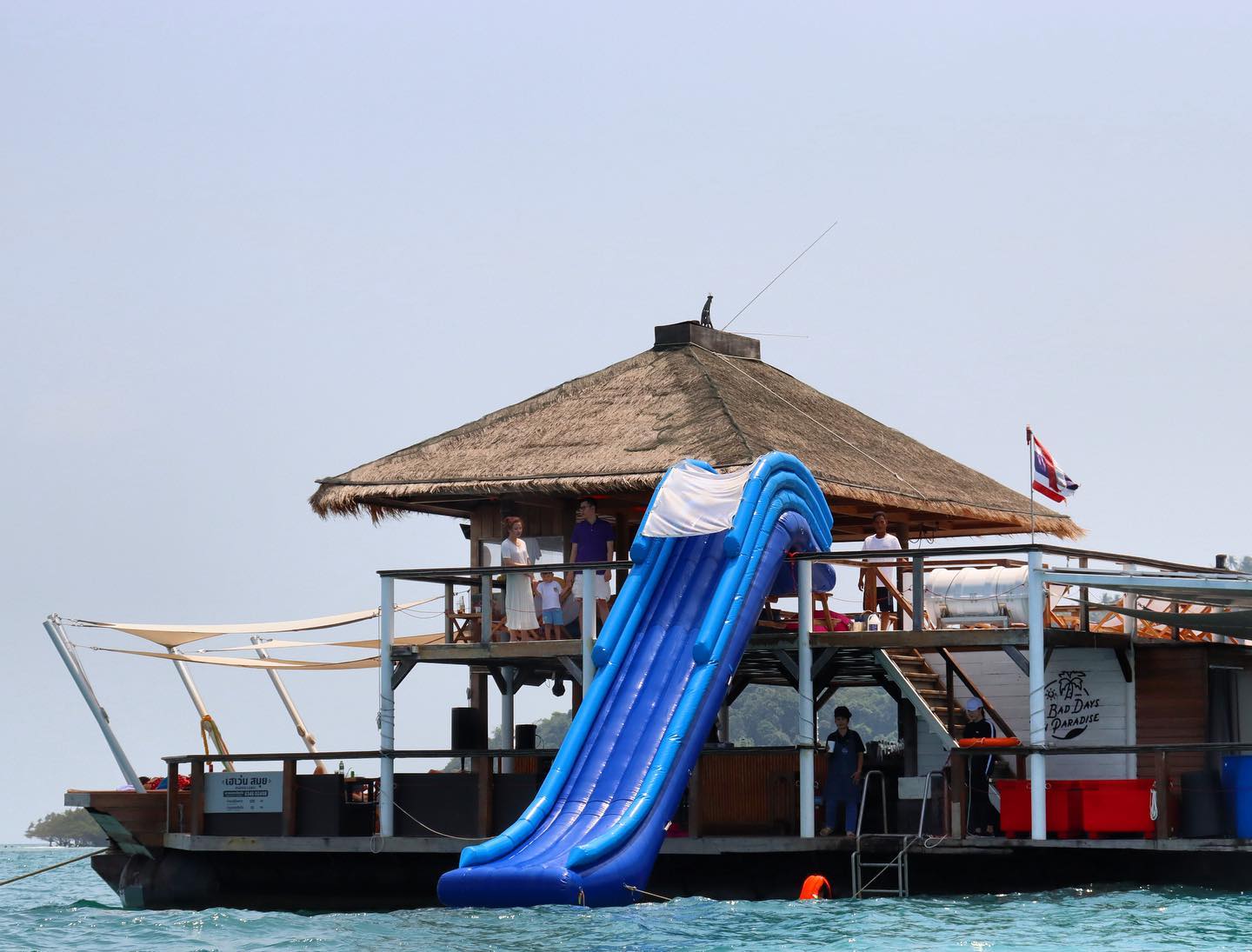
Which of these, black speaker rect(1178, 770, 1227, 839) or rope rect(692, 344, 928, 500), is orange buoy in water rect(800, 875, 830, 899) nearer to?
black speaker rect(1178, 770, 1227, 839)

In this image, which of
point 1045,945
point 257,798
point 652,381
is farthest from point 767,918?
point 652,381

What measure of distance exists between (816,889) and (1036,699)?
328 centimetres

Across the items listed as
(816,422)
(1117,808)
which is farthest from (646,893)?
(816,422)

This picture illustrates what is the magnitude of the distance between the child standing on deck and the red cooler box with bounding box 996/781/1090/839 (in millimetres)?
6026

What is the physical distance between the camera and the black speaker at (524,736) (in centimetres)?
3048

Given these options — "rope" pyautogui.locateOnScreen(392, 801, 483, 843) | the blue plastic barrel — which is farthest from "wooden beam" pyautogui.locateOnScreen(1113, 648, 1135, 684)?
"rope" pyautogui.locateOnScreen(392, 801, 483, 843)

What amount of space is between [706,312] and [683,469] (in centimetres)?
749

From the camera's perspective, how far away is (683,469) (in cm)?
2645

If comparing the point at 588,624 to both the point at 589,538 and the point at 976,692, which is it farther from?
the point at 976,692

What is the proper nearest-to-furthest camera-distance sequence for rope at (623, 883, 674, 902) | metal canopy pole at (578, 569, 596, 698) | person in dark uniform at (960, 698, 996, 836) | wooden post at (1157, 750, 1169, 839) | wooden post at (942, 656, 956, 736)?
rope at (623, 883, 674, 902), wooden post at (1157, 750, 1169, 839), person in dark uniform at (960, 698, 996, 836), metal canopy pole at (578, 569, 596, 698), wooden post at (942, 656, 956, 736)

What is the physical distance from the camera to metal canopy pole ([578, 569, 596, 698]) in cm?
2611

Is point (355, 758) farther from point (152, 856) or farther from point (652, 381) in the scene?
point (652, 381)

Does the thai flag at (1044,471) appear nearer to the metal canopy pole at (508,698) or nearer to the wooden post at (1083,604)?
the wooden post at (1083,604)

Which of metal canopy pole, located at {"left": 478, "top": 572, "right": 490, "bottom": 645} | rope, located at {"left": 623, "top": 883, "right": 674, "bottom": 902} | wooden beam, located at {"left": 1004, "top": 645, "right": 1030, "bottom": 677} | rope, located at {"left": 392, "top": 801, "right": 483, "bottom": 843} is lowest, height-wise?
rope, located at {"left": 623, "top": 883, "right": 674, "bottom": 902}
